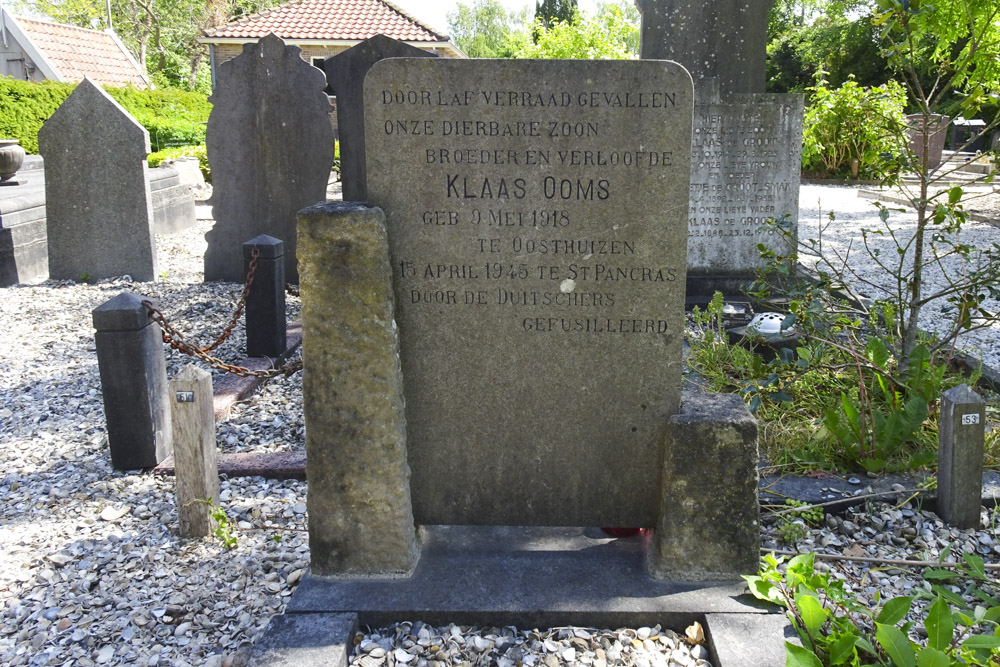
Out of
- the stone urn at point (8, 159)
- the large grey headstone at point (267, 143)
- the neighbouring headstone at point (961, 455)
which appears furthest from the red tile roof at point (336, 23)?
the neighbouring headstone at point (961, 455)

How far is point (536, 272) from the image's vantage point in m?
2.78

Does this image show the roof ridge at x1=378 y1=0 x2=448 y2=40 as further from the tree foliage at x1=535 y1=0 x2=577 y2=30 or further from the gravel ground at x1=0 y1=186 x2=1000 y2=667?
the gravel ground at x1=0 y1=186 x2=1000 y2=667

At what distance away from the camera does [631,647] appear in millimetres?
2537

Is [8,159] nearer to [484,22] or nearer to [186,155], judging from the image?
[186,155]

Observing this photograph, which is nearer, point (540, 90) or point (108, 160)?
point (540, 90)

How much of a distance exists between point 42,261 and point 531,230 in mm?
7988

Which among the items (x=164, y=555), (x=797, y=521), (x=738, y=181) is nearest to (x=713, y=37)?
(x=738, y=181)

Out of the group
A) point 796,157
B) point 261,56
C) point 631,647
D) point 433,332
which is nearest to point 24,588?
point 433,332

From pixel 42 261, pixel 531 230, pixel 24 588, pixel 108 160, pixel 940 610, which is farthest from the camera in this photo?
pixel 42 261

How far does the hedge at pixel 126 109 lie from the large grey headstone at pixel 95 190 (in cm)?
926

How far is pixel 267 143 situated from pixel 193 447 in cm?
523

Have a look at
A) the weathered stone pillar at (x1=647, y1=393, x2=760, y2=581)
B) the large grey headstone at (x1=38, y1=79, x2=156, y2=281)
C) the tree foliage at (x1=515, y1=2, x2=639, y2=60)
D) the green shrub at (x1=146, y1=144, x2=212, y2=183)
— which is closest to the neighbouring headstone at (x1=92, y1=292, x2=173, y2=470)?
the weathered stone pillar at (x1=647, y1=393, x2=760, y2=581)

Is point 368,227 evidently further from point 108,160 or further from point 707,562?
point 108,160

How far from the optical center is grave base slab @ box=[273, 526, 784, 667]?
2.60 meters
